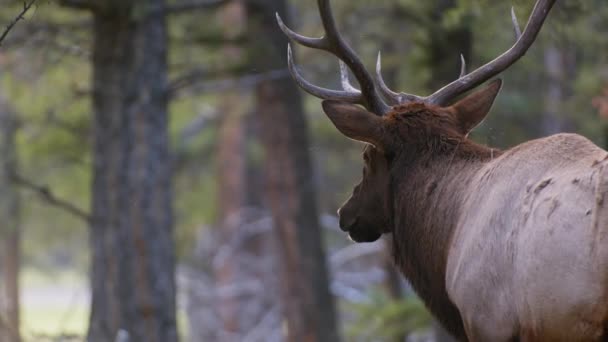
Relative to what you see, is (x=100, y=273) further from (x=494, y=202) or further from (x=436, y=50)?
(x=494, y=202)

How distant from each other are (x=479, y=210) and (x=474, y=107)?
1.29 m

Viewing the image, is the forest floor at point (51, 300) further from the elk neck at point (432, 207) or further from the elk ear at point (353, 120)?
the elk ear at point (353, 120)

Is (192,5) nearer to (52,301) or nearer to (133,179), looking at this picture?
(133,179)

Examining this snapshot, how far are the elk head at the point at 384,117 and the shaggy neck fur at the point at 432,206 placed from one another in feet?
0.10

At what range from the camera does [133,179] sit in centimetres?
983

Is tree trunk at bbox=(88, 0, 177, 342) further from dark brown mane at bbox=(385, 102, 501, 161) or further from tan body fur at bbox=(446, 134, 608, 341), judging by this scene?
tan body fur at bbox=(446, 134, 608, 341)

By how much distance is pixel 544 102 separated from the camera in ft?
51.0

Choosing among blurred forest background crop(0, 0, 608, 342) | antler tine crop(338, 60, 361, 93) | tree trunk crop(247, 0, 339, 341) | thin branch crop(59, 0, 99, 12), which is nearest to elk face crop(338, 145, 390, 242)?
blurred forest background crop(0, 0, 608, 342)

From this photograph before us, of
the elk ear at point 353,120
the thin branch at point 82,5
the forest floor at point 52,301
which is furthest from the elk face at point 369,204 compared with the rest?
the forest floor at point 52,301

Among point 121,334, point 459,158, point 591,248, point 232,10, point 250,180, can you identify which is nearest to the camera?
point 591,248

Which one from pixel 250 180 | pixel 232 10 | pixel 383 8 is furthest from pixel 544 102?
pixel 250 180

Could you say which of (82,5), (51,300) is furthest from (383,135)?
(51,300)

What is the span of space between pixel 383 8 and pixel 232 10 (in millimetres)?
9602

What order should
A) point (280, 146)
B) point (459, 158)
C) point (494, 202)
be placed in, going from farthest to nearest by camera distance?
1. point (280, 146)
2. point (459, 158)
3. point (494, 202)
